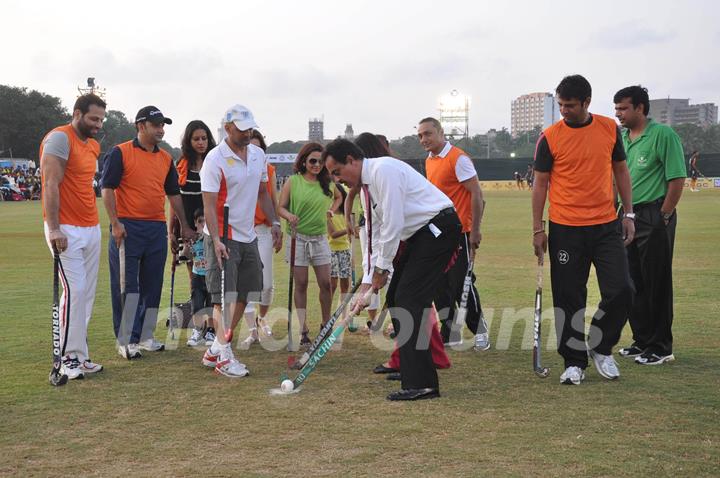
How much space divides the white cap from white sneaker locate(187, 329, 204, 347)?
2559 mm

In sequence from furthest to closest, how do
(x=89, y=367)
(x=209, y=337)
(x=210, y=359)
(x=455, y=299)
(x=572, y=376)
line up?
(x=209, y=337)
(x=455, y=299)
(x=210, y=359)
(x=89, y=367)
(x=572, y=376)

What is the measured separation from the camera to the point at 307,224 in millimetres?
8586

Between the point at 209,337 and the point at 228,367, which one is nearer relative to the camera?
the point at 228,367

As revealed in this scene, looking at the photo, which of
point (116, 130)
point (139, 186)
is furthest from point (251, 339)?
point (116, 130)

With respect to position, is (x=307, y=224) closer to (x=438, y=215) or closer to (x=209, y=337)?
(x=209, y=337)

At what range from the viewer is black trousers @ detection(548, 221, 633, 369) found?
6.70 m

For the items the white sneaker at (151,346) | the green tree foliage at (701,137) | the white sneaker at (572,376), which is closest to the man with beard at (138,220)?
the white sneaker at (151,346)

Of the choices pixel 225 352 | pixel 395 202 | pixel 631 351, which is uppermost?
pixel 395 202

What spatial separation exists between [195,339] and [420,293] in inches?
126

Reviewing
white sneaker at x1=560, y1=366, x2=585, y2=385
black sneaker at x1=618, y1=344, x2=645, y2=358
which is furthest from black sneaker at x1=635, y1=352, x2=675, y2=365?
white sneaker at x1=560, y1=366, x2=585, y2=385

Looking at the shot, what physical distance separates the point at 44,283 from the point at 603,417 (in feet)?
33.5

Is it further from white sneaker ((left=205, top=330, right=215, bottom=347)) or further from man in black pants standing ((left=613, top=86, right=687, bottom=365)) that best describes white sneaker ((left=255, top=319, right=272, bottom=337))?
man in black pants standing ((left=613, top=86, right=687, bottom=365))

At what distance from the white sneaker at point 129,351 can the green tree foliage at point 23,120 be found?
10419 centimetres

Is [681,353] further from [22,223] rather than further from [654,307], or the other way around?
[22,223]
